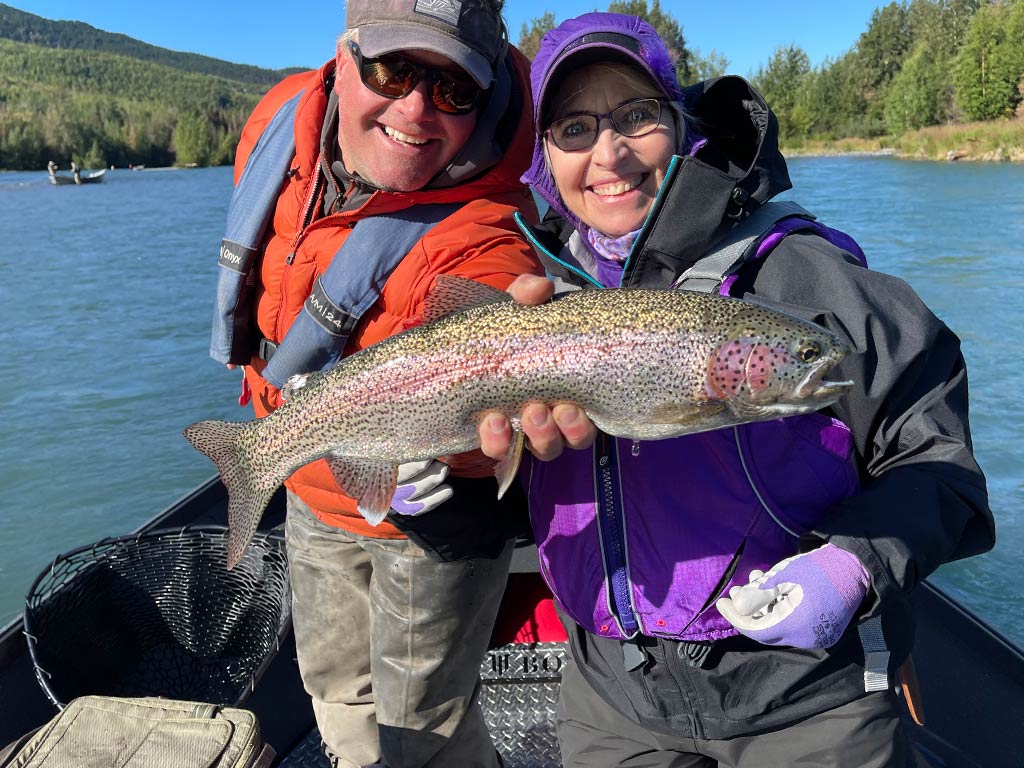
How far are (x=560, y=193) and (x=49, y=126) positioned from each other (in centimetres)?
13005

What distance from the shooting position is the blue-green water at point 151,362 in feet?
25.0

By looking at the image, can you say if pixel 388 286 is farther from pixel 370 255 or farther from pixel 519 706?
pixel 519 706

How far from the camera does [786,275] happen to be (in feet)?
6.77

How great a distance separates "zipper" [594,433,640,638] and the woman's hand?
12 cm

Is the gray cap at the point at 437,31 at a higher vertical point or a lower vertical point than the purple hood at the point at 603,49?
higher

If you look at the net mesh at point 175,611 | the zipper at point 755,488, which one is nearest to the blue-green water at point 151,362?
the net mesh at point 175,611

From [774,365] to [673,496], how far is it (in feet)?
1.59

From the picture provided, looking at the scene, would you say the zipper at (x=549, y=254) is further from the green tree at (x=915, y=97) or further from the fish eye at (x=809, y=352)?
the green tree at (x=915, y=97)

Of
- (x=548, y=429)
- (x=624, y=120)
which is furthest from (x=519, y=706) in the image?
(x=624, y=120)

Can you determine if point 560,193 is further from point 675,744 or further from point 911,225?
point 911,225

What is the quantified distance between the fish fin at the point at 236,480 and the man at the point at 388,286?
256 millimetres

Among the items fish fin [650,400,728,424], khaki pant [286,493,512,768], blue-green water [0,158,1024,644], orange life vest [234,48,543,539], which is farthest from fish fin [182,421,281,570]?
blue-green water [0,158,1024,644]

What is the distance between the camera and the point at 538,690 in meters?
4.21

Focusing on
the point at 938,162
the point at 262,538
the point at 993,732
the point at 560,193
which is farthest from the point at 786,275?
the point at 938,162
